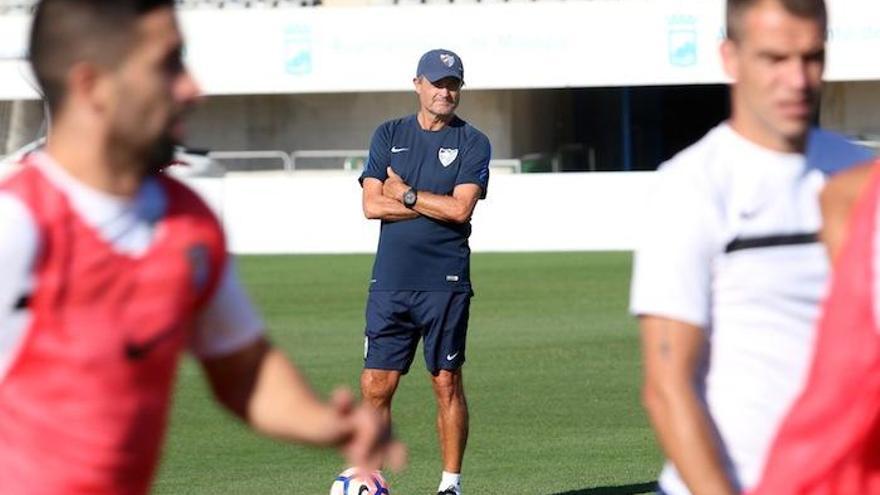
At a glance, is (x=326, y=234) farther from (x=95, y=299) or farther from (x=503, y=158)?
(x=95, y=299)

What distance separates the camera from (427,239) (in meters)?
10.8

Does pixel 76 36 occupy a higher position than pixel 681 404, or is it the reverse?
pixel 76 36

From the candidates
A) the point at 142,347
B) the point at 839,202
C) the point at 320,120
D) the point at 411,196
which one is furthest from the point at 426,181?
the point at 320,120

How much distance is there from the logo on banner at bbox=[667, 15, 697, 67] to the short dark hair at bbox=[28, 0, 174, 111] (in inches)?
1245

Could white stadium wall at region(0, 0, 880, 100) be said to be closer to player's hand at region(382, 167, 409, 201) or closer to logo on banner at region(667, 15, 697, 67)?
logo on banner at region(667, 15, 697, 67)

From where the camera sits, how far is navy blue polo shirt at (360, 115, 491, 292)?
35.1ft

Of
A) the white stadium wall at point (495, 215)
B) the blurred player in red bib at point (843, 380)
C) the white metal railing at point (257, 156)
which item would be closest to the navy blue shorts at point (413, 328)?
the blurred player in red bib at point (843, 380)

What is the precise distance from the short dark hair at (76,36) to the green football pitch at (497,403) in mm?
6994

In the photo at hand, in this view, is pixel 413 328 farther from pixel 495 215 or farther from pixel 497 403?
pixel 495 215

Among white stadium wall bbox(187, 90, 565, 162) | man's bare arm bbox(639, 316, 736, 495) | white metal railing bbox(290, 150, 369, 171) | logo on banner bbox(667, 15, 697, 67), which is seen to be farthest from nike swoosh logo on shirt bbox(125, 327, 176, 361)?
white stadium wall bbox(187, 90, 565, 162)

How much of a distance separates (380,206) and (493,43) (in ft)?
86.1

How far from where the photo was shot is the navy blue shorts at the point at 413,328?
10625 mm

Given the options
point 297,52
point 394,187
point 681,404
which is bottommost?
point 297,52

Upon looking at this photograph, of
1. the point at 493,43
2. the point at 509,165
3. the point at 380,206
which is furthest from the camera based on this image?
the point at 509,165
